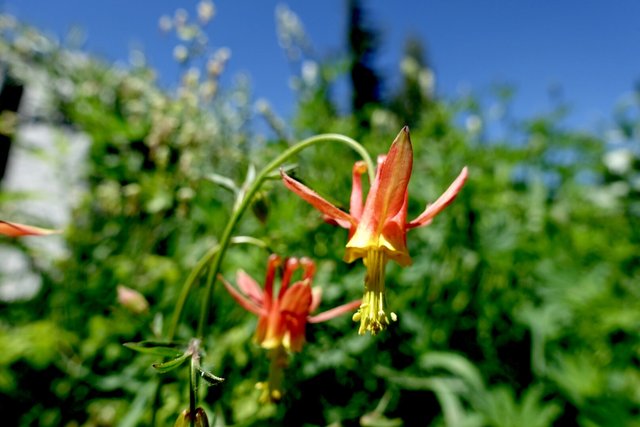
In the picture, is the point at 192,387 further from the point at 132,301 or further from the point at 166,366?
the point at 132,301

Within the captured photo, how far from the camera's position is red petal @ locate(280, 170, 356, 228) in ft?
1.92

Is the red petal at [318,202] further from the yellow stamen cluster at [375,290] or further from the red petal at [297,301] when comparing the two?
the red petal at [297,301]

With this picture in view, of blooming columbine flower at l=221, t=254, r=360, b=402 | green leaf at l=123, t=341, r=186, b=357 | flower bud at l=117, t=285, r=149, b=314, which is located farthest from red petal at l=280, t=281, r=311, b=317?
flower bud at l=117, t=285, r=149, b=314

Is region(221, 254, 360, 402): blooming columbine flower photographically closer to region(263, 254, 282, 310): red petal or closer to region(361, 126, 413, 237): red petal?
region(263, 254, 282, 310): red petal

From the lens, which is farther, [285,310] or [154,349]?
[285,310]

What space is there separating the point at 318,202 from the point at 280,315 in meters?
0.33

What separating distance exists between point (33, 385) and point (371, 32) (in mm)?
31277

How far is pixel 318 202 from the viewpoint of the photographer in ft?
1.98

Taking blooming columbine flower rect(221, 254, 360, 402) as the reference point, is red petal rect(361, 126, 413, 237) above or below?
above

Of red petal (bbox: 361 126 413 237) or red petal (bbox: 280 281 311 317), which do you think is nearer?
red petal (bbox: 361 126 413 237)

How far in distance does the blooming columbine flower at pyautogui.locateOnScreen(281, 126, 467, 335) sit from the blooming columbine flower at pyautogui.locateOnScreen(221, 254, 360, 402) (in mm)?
125

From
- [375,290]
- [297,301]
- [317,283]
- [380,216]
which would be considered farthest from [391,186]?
[317,283]

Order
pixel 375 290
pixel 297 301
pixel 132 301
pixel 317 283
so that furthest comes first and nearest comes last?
pixel 317 283
pixel 132 301
pixel 297 301
pixel 375 290

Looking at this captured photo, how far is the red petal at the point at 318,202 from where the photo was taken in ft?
1.92
